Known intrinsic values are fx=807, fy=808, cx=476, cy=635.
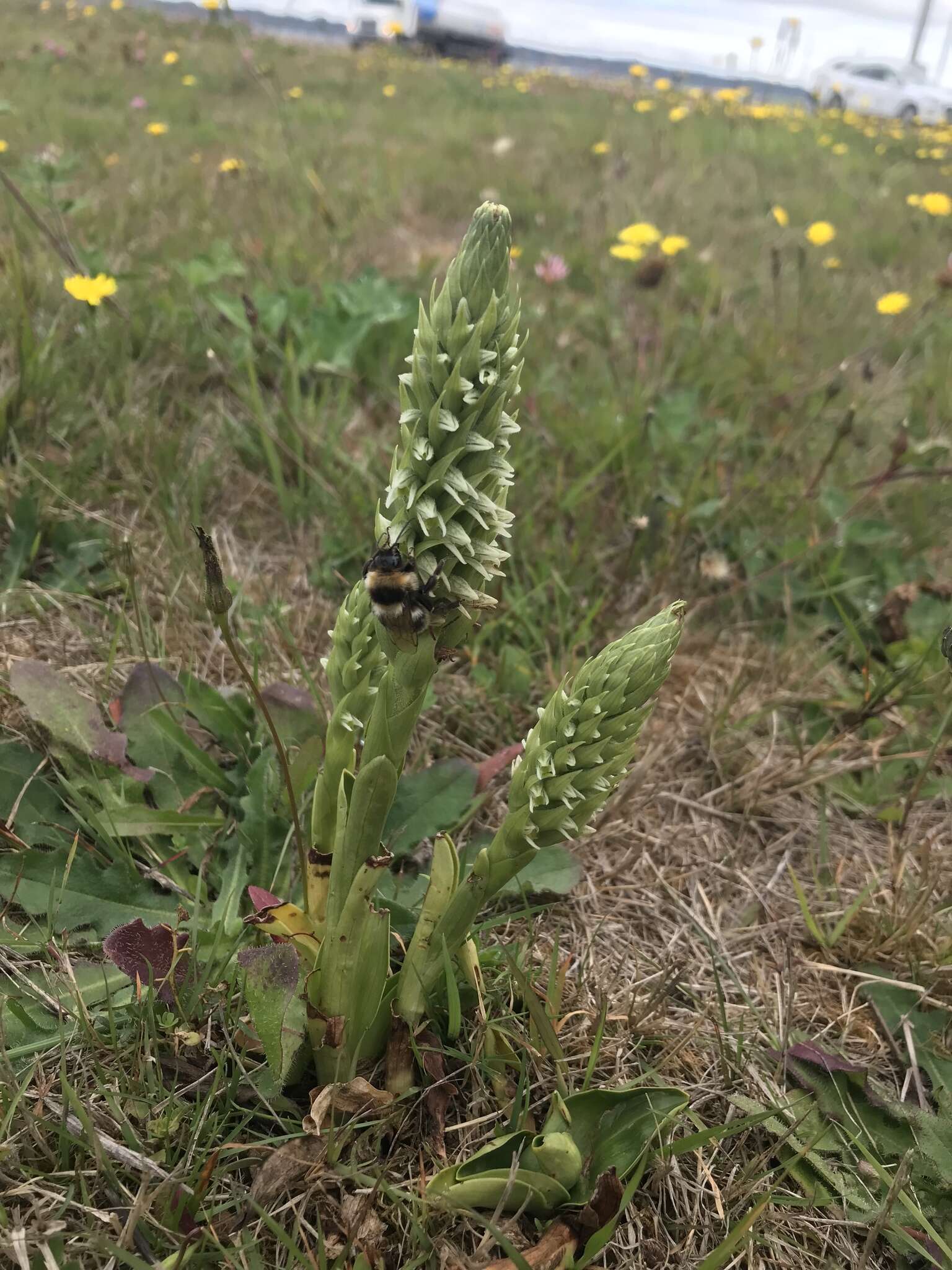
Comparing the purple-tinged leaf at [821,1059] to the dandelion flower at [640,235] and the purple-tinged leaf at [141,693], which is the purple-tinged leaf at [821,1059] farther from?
the dandelion flower at [640,235]

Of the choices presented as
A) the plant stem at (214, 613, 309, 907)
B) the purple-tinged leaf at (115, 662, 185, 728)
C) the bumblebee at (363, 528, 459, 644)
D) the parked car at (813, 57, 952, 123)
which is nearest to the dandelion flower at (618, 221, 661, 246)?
the purple-tinged leaf at (115, 662, 185, 728)

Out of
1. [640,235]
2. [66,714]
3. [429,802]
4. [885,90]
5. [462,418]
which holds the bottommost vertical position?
[429,802]

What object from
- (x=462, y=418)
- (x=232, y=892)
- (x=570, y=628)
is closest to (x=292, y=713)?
(x=232, y=892)

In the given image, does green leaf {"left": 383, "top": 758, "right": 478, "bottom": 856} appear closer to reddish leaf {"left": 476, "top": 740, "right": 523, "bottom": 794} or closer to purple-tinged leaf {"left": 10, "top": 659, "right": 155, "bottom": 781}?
reddish leaf {"left": 476, "top": 740, "right": 523, "bottom": 794}

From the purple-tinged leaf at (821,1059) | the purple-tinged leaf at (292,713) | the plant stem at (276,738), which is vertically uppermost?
the plant stem at (276,738)

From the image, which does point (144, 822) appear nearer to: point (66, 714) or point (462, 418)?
point (66, 714)

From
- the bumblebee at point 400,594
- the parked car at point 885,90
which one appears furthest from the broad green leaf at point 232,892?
the parked car at point 885,90
